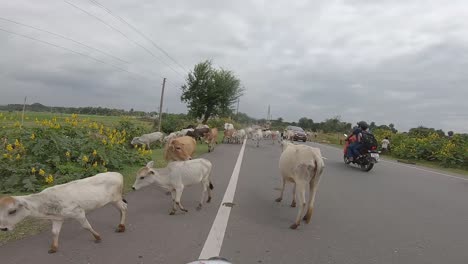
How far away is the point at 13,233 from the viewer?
4703mm

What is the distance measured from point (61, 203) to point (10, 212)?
551mm

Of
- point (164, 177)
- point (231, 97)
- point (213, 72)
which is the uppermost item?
point (213, 72)

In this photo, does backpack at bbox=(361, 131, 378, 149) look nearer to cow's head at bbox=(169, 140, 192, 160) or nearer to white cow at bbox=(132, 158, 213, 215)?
cow's head at bbox=(169, 140, 192, 160)

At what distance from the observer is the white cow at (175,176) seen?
20.0ft

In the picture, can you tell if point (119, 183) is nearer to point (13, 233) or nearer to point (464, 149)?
point (13, 233)

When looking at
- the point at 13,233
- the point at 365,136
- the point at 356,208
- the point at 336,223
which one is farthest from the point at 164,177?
the point at 365,136

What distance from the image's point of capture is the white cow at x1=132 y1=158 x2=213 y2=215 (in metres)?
6.09

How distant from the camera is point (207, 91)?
132 ft

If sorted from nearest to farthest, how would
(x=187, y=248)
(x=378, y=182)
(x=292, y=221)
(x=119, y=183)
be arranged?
1. (x=187, y=248)
2. (x=119, y=183)
3. (x=292, y=221)
4. (x=378, y=182)

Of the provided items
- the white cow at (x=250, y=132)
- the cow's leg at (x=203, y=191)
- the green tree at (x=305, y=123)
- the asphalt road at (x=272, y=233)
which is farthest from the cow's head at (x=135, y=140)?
the green tree at (x=305, y=123)

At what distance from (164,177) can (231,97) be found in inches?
1418

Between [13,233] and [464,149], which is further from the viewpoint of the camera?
[464,149]

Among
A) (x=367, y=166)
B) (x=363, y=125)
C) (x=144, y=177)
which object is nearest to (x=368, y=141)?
(x=363, y=125)

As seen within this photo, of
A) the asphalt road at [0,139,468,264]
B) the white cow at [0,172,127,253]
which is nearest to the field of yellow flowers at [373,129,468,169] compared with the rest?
the asphalt road at [0,139,468,264]
